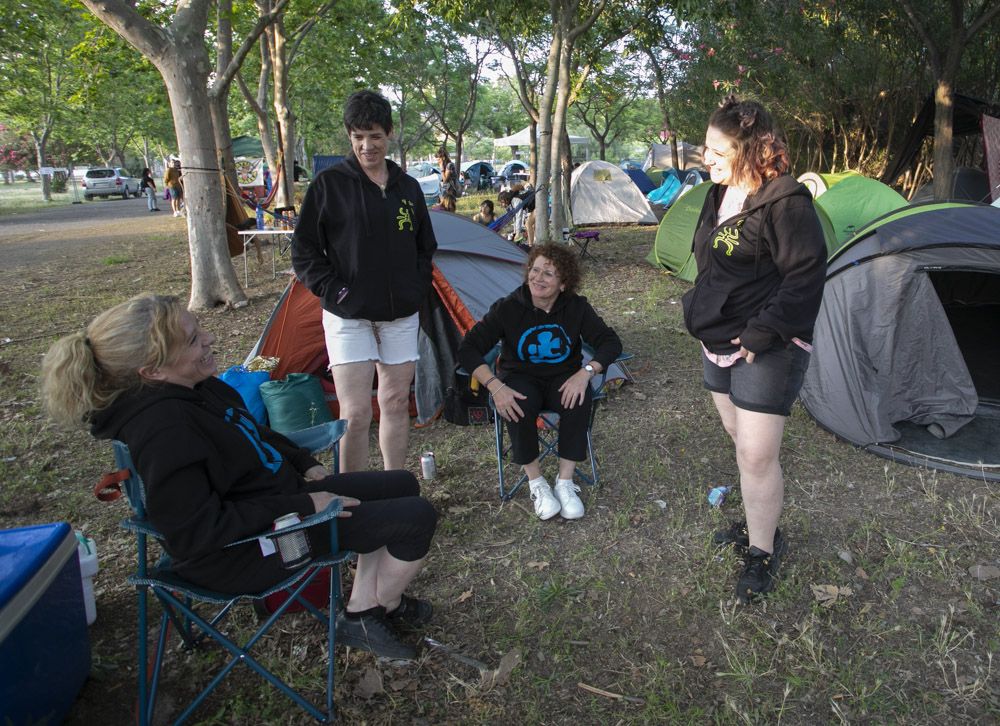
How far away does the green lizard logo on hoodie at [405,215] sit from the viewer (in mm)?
2877

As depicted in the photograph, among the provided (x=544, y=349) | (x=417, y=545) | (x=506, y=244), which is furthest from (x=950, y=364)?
(x=417, y=545)

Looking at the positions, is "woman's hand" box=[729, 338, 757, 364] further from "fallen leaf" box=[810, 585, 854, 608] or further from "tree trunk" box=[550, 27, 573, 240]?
"tree trunk" box=[550, 27, 573, 240]

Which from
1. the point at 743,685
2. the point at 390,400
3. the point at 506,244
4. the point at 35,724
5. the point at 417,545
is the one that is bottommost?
the point at 743,685

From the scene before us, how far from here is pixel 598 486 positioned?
343 centimetres

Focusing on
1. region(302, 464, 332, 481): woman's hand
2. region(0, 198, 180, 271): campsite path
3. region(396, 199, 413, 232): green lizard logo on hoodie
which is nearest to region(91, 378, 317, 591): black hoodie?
region(302, 464, 332, 481): woman's hand

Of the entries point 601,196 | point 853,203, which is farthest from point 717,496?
point 601,196

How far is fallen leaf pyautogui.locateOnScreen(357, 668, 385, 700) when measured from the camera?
7.06 ft

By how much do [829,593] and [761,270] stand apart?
1.30 metres

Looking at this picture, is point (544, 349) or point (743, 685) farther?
point (544, 349)

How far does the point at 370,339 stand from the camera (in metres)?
2.88

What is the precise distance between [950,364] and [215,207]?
649 cm

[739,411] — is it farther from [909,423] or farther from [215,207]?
[215,207]

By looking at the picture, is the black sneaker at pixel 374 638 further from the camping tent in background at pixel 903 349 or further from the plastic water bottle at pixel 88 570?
the camping tent in background at pixel 903 349

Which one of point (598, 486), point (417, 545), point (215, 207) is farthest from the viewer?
point (215, 207)
